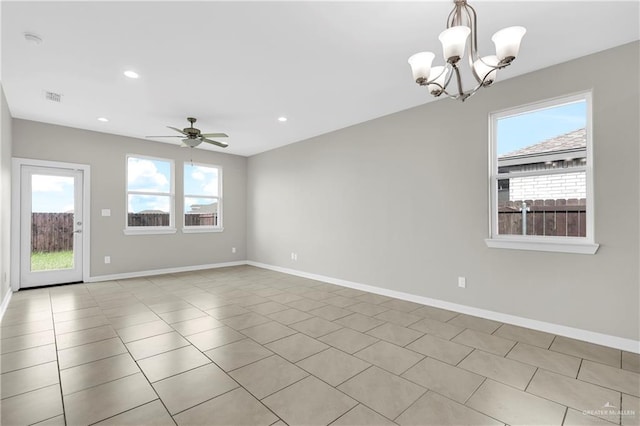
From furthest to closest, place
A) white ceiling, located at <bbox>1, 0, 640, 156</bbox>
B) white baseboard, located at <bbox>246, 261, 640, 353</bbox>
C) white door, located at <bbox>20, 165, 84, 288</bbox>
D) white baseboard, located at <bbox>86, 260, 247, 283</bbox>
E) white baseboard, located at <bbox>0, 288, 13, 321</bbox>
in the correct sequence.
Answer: white baseboard, located at <bbox>86, 260, 247, 283</bbox> → white door, located at <bbox>20, 165, 84, 288</bbox> → white baseboard, located at <bbox>0, 288, 13, 321</bbox> → white baseboard, located at <bbox>246, 261, 640, 353</bbox> → white ceiling, located at <bbox>1, 0, 640, 156</bbox>

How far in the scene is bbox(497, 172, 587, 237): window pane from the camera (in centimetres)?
294

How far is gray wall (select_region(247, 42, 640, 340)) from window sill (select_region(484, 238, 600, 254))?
0.07 metres

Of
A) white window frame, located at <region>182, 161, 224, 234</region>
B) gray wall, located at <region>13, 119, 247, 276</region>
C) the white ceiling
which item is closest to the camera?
the white ceiling

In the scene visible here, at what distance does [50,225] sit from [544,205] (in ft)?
23.3

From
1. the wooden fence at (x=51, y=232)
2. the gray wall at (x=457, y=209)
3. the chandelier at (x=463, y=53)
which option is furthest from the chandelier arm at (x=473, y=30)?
the wooden fence at (x=51, y=232)

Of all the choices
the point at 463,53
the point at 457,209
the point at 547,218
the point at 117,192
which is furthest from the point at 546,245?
the point at 117,192

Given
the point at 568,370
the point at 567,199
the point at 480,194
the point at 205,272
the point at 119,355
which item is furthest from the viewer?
the point at 205,272

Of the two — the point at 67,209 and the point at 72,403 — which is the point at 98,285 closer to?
the point at 67,209

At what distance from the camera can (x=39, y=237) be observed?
4.81 metres

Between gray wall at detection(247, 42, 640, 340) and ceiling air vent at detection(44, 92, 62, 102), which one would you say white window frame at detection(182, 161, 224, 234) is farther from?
ceiling air vent at detection(44, 92, 62, 102)

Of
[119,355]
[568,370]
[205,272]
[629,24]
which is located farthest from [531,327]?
[205,272]

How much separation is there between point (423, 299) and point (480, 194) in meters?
1.55

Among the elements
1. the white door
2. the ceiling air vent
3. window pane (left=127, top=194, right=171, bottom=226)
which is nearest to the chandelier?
the ceiling air vent

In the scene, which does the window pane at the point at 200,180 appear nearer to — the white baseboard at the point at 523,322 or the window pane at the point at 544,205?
the white baseboard at the point at 523,322
